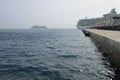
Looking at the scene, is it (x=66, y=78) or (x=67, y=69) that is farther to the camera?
(x=67, y=69)

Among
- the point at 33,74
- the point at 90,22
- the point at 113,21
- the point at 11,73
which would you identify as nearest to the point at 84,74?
the point at 33,74

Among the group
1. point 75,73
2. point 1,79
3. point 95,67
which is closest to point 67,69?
point 75,73

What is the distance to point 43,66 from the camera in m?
17.6

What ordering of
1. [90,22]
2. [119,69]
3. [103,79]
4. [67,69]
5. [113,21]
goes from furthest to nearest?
[90,22]
[113,21]
[67,69]
[119,69]
[103,79]

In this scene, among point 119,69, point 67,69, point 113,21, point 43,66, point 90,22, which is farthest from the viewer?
point 90,22

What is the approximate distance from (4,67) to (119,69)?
377 inches

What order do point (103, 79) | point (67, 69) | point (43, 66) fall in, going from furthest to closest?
point (43, 66), point (67, 69), point (103, 79)

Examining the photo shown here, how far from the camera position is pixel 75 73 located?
1512cm

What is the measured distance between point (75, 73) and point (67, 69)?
58.0 inches

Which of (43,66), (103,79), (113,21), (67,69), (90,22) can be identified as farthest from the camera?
(90,22)

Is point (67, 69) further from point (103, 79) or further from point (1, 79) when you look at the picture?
point (1, 79)

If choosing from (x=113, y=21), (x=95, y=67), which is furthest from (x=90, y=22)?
(x=95, y=67)

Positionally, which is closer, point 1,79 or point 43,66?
point 1,79

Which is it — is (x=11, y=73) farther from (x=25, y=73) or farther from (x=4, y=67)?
(x=4, y=67)
